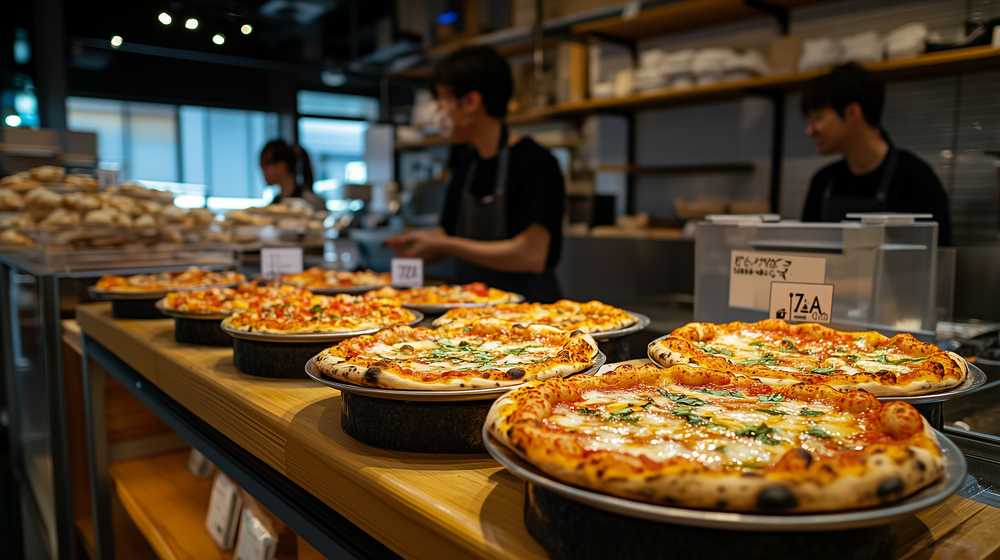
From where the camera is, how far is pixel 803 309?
1431mm

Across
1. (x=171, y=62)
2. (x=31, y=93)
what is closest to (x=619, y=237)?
(x=31, y=93)

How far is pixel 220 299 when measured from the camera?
6.35ft

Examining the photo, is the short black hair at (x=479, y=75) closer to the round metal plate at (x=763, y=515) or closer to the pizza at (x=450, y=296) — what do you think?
the pizza at (x=450, y=296)

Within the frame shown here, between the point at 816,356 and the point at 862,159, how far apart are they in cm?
220

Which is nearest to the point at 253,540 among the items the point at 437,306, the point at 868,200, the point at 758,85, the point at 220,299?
the point at 220,299

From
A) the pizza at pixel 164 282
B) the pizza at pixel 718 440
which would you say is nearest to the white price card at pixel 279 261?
the pizza at pixel 164 282

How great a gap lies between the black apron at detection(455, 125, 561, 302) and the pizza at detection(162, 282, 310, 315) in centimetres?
124

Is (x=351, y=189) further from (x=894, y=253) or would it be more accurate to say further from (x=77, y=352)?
(x=894, y=253)

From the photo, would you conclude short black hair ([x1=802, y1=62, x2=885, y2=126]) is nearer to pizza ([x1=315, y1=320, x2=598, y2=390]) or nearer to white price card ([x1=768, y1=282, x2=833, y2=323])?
white price card ([x1=768, y1=282, x2=833, y2=323])

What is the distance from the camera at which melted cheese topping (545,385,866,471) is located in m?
0.75

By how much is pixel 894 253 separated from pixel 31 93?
29.2 feet

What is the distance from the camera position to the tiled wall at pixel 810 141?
3.74 m

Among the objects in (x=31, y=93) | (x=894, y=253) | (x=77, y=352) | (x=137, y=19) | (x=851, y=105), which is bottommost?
(x=77, y=352)

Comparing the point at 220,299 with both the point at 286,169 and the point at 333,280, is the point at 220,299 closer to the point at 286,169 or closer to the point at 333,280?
the point at 333,280
